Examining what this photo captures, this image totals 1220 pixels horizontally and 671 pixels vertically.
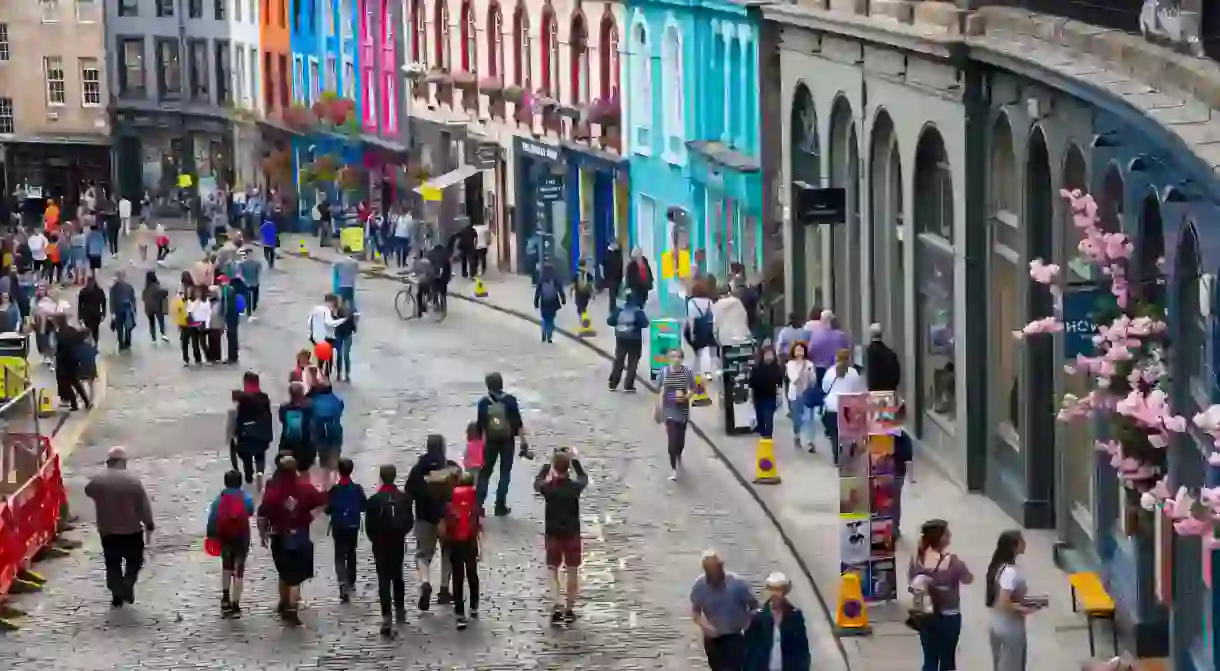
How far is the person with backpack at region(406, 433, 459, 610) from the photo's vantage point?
920 inches

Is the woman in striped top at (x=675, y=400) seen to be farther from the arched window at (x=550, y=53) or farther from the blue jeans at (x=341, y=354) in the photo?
the arched window at (x=550, y=53)

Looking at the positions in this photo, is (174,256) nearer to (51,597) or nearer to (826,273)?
(826,273)

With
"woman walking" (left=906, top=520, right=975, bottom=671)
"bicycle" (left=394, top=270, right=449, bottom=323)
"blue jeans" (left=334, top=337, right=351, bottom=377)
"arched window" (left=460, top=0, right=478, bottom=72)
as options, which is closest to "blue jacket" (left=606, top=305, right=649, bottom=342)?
"blue jeans" (left=334, top=337, right=351, bottom=377)

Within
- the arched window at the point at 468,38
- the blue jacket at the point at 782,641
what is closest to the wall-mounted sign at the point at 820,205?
the blue jacket at the point at 782,641

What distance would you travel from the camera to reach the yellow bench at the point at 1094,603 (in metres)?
21.3

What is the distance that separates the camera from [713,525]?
28234 mm

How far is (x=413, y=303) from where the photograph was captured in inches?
1965

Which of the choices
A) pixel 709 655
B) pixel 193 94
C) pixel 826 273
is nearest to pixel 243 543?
pixel 709 655

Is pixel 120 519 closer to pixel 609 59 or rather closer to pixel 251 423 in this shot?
pixel 251 423

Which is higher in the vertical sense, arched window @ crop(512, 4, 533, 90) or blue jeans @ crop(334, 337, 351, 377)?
arched window @ crop(512, 4, 533, 90)

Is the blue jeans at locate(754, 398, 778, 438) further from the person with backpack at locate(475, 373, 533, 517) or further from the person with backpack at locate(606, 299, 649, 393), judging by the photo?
the person with backpack at locate(475, 373, 533, 517)

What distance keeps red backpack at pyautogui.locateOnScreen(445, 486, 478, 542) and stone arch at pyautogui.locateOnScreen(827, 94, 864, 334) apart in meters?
14.0

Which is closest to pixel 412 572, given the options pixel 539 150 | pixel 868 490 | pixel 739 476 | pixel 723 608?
pixel 868 490

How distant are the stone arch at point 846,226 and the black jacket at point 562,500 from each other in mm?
13452
